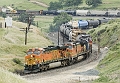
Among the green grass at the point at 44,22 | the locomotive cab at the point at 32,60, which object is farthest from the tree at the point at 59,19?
the locomotive cab at the point at 32,60

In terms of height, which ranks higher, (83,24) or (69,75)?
(69,75)

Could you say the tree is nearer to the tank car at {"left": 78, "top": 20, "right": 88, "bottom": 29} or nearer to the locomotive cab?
the tank car at {"left": 78, "top": 20, "right": 88, "bottom": 29}

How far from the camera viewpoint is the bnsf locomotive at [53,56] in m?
55.1

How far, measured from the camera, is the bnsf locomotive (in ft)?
181

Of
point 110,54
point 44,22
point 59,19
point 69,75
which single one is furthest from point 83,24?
point 69,75

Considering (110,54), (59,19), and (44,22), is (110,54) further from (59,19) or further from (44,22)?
(44,22)

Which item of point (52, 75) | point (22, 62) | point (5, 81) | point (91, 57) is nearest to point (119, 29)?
point (91, 57)

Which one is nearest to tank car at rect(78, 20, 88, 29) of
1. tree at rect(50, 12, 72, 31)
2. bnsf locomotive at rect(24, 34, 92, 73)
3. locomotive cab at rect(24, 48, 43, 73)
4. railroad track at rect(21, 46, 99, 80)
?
tree at rect(50, 12, 72, 31)

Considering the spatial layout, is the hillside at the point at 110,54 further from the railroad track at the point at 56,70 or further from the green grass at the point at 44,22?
the green grass at the point at 44,22

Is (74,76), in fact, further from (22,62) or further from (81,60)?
(81,60)

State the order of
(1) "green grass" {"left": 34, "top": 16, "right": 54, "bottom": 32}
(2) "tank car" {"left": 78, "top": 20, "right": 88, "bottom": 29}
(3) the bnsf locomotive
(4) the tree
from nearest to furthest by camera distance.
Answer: (3) the bnsf locomotive, (2) "tank car" {"left": 78, "top": 20, "right": 88, "bottom": 29}, (4) the tree, (1) "green grass" {"left": 34, "top": 16, "right": 54, "bottom": 32}

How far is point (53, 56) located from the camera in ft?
194

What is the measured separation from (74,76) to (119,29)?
49778 mm

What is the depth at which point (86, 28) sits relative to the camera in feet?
453
